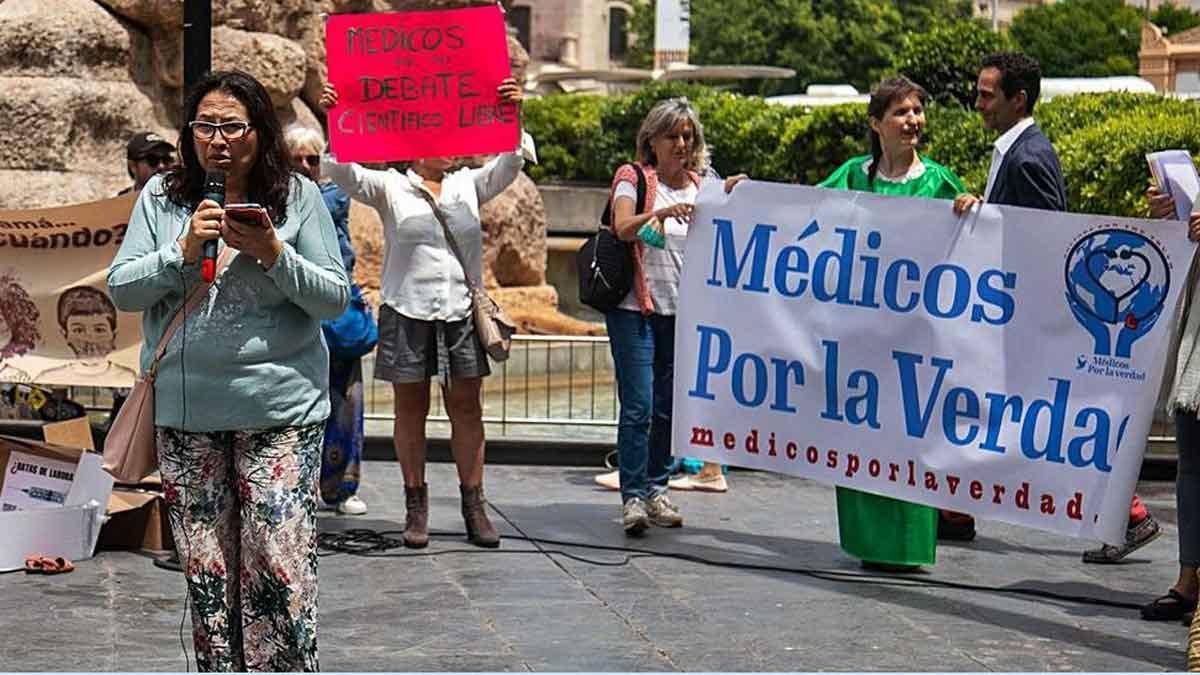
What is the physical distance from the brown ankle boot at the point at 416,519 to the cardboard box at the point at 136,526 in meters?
0.95

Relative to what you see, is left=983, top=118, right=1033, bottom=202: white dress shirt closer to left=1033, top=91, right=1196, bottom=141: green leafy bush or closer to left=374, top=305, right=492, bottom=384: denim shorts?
left=374, top=305, right=492, bottom=384: denim shorts

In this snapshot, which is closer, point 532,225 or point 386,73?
point 386,73

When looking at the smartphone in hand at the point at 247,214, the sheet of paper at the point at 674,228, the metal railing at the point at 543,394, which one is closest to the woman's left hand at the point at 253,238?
the smartphone in hand at the point at 247,214

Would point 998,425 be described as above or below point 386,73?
below

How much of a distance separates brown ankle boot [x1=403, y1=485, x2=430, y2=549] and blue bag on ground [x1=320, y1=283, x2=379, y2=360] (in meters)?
0.78

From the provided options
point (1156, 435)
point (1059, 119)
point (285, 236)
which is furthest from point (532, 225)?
point (285, 236)

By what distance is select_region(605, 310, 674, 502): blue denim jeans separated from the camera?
9062mm

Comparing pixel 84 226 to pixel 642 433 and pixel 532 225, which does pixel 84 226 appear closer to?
pixel 642 433

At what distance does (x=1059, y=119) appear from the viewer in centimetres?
1611

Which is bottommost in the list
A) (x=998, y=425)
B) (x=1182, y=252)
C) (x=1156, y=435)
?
(x=1156, y=435)

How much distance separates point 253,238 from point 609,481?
5.74 meters

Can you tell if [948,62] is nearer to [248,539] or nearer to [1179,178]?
[1179,178]

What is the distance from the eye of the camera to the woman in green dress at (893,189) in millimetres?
8148

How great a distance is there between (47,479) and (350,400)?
1574 mm
